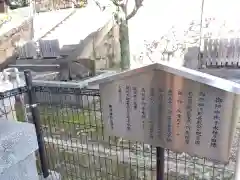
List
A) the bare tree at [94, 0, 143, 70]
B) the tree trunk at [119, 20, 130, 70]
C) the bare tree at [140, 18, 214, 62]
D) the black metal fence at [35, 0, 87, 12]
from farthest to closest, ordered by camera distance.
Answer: the black metal fence at [35, 0, 87, 12]
the bare tree at [140, 18, 214, 62]
the tree trunk at [119, 20, 130, 70]
the bare tree at [94, 0, 143, 70]

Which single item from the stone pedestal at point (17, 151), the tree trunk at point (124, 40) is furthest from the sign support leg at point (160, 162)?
the tree trunk at point (124, 40)

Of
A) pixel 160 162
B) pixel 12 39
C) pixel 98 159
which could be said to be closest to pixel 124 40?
pixel 98 159

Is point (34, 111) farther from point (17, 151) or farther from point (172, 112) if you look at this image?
point (172, 112)

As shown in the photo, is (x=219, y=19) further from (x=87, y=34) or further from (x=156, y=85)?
(x=156, y=85)

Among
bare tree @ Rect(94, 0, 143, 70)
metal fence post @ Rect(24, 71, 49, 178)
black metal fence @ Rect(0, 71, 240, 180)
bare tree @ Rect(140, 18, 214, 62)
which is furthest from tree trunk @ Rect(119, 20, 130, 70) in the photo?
metal fence post @ Rect(24, 71, 49, 178)

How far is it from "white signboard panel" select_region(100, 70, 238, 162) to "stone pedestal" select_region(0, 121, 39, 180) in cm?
95

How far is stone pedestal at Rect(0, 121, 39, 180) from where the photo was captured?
1667 mm

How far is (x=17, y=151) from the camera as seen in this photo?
173 centimetres

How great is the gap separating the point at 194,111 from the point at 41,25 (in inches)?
451

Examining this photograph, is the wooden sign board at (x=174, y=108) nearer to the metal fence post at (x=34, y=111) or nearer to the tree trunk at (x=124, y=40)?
the metal fence post at (x=34, y=111)

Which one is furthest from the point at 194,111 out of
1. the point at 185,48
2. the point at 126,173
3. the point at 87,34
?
the point at 87,34

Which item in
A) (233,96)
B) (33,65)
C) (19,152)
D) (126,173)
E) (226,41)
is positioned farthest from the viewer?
(33,65)

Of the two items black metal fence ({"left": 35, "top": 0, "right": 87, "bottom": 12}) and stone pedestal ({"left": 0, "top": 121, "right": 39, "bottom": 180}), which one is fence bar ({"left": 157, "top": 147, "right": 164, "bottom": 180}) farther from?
black metal fence ({"left": 35, "top": 0, "right": 87, "bottom": 12})

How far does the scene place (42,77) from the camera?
855cm
